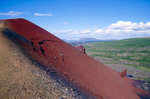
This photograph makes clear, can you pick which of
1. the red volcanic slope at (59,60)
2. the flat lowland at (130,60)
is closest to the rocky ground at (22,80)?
the red volcanic slope at (59,60)

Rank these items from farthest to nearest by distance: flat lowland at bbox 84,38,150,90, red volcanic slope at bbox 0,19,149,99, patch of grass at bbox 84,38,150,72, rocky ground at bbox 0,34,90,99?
patch of grass at bbox 84,38,150,72 < flat lowland at bbox 84,38,150,90 < red volcanic slope at bbox 0,19,149,99 < rocky ground at bbox 0,34,90,99

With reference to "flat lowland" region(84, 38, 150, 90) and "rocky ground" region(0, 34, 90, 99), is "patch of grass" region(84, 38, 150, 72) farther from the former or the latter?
"rocky ground" region(0, 34, 90, 99)

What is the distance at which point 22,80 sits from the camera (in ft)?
22.7

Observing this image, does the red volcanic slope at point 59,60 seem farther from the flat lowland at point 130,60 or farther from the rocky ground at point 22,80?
the flat lowland at point 130,60

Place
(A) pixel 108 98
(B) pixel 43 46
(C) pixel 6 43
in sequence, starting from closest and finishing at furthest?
(C) pixel 6 43 → (A) pixel 108 98 → (B) pixel 43 46

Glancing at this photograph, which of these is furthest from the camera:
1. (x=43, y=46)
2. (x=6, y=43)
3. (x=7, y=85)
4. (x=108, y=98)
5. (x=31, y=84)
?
(x=43, y=46)

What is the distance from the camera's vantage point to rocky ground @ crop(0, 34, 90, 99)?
611cm

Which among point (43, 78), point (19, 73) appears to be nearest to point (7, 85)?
point (19, 73)

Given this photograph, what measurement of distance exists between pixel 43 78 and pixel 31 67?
1.22m

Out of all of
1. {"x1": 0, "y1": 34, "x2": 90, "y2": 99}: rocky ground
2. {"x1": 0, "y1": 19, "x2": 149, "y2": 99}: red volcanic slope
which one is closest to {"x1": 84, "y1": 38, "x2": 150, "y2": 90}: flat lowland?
{"x1": 0, "y1": 19, "x2": 149, "y2": 99}: red volcanic slope

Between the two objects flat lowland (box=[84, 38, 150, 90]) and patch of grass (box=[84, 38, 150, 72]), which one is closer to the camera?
flat lowland (box=[84, 38, 150, 90])

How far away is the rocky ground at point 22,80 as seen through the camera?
241 inches

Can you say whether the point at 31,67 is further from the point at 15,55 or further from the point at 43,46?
the point at 43,46

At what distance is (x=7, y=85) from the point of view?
246 inches
